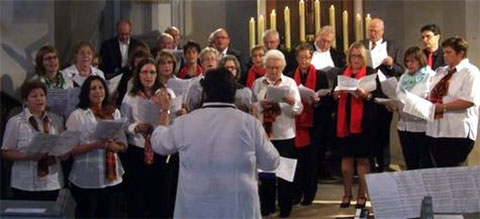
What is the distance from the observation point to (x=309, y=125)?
246 inches

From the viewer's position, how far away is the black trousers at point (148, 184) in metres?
5.65

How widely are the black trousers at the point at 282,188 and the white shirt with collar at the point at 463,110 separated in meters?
1.03

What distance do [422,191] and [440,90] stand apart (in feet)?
8.99

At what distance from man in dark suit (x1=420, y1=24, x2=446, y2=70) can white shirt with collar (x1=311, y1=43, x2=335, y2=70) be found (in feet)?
2.55

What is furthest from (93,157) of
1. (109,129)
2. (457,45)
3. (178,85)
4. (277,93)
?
(457,45)

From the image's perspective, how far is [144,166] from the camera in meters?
5.64

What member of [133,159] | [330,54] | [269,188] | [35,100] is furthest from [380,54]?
[35,100]

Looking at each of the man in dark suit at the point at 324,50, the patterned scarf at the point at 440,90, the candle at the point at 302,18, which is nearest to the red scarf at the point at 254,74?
the man in dark suit at the point at 324,50

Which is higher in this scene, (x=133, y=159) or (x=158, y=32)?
(x=158, y=32)

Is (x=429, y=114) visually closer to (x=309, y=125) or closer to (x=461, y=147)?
(x=461, y=147)

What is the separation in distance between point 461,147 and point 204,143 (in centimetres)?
253

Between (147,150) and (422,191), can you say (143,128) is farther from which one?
(422,191)

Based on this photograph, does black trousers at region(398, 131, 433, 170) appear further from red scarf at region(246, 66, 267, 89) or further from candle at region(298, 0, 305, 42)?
candle at region(298, 0, 305, 42)

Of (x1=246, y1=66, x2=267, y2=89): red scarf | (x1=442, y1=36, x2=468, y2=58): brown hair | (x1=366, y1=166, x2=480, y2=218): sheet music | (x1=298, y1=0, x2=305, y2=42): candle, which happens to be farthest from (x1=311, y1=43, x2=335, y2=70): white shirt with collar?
(x1=366, y1=166, x2=480, y2=218): sheet music
